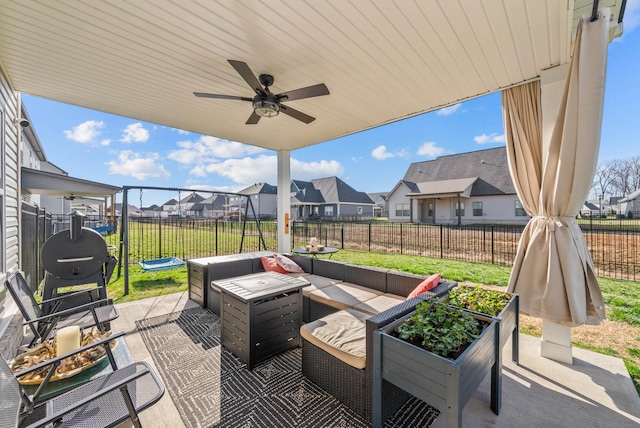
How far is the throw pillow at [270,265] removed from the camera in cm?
422

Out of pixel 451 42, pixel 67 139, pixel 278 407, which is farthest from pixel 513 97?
pixel 67 139

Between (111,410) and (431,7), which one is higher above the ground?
(431,7)

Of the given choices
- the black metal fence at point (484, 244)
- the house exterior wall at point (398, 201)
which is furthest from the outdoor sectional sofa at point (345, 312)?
the house exterior wall at point (398, 201)

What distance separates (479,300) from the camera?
89.7 inches

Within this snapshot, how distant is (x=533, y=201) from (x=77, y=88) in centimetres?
557

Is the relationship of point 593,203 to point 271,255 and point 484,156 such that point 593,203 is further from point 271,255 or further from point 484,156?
point 271,255

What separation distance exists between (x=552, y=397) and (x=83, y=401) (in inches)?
123

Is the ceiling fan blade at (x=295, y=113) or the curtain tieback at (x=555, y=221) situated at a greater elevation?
the ceiling fan blade at (x=295, y=113)

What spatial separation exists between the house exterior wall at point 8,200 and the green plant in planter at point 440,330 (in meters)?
3.19

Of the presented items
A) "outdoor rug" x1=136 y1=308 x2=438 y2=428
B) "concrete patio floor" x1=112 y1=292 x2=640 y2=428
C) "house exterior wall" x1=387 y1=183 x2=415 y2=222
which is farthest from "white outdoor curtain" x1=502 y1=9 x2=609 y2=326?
"house exterior wall" x1=387 y1=183 x2=415 y2=222

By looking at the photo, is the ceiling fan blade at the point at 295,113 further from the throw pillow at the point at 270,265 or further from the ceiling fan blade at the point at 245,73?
the throw pillow at the point at 270,265

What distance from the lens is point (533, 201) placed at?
110 inches

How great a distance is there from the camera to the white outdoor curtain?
2.24 meters

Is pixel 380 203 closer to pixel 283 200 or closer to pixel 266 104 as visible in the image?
pixel 283 200
